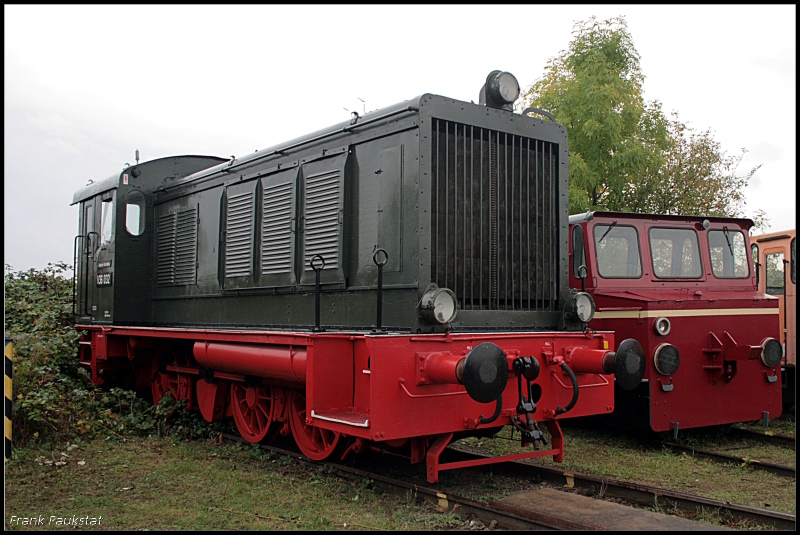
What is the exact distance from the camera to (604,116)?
1421cm

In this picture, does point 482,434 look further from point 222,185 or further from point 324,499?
point 222,185

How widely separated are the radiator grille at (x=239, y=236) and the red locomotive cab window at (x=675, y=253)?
5015mm

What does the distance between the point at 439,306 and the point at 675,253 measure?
4934 millimetres

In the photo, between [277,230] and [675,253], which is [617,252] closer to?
[675,253]

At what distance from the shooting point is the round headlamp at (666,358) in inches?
289

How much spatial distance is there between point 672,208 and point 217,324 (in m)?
12.4

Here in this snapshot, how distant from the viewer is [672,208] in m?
16.5

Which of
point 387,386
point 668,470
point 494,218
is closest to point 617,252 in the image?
point 668,470

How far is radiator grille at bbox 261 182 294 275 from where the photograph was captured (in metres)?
6.94

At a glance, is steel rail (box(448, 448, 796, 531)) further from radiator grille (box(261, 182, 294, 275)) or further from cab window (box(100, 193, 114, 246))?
cab window (box(100, 193, 114, 246))

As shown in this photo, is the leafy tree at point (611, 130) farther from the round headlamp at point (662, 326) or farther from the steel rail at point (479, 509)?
the steel rail at point (479, 509)

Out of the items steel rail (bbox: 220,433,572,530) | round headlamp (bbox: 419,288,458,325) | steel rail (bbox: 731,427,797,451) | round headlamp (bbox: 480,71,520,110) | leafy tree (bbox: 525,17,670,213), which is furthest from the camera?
leafy tree (bbox: 525,17,670,213)

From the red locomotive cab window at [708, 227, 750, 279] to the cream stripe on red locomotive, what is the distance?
88 centimetres

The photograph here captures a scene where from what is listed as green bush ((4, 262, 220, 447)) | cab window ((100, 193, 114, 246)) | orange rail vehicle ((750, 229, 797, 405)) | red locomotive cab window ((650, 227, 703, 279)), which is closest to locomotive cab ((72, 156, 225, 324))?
cab window ((100, 193, 114, 246))
